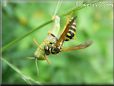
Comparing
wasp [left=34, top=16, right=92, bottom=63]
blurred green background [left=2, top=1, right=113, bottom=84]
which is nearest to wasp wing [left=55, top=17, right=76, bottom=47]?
wasp [left=34, top=16, right=92, bottom=63]

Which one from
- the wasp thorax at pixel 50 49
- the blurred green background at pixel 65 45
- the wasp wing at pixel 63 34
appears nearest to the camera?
the wasp wing at pixel 63 34

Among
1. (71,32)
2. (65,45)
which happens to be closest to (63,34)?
(71,32)

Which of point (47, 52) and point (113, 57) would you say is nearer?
point (47, 52)

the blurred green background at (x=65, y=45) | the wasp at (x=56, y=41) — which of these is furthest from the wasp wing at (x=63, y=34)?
the blurred green background at (x=65, y=45)

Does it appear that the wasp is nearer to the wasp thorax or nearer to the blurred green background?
the wasp thorax

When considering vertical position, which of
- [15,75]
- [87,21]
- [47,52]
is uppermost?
[87,21]

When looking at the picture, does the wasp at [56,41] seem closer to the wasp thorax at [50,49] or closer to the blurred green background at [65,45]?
the wasp thorax at [50,49]

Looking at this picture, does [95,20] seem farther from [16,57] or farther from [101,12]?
[16,57]

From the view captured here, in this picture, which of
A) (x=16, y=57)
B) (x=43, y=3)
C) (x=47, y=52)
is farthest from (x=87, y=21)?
(x=47, y=52)
